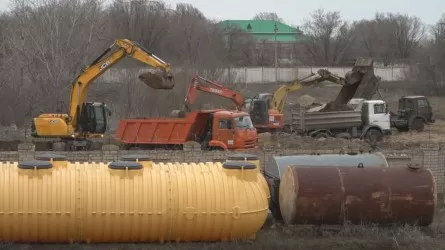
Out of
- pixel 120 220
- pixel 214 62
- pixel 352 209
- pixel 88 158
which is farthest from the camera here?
pixel 214 62

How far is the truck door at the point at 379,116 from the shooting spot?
29.2 metres

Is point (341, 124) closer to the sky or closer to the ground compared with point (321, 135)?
closer to the sky

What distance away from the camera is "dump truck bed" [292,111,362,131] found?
93.6 ft

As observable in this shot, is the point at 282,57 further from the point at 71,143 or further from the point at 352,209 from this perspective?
the point at 352,209

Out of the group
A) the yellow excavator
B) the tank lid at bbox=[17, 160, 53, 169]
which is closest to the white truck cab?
the yellow excavator

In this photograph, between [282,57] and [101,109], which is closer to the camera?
[101,109]

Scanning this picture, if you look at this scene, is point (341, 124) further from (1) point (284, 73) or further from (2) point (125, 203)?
(1) point (284, 73)

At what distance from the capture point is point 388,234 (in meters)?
10.1

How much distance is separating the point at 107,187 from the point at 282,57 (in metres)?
96.1

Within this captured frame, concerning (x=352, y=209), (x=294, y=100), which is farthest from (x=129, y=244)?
(x=294, y=100)

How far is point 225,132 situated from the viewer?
2062 centimetres

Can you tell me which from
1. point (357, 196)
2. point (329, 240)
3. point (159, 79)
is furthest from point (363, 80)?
point (329, 240)

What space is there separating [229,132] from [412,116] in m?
16.3

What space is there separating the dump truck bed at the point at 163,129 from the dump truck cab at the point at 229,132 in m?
0.55
